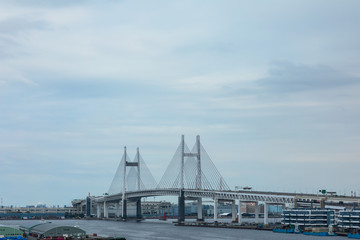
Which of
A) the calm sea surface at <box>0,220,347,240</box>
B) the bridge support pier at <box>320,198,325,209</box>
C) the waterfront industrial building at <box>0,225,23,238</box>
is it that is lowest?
the calm sea surface at <box>0,220,347,240</box>

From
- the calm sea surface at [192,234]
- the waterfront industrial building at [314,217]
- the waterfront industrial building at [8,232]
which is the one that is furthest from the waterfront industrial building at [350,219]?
the waterfront industrial building at [8,232]

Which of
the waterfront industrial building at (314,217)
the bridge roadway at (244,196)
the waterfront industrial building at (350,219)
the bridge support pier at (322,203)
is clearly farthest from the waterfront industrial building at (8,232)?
the bridge support pier at (322,203)

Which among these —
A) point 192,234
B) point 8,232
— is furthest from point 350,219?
point 8,232

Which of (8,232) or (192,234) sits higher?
(8,232)

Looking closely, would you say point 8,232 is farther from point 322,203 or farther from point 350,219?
point 322,203

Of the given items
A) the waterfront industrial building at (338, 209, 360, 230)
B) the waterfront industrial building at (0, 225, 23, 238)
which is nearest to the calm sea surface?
the waterfront industrial building at (338, 209, 360, 230)

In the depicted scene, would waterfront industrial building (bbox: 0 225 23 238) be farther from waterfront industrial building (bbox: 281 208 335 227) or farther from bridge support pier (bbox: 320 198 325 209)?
bridge support pier (bbox: 320 198 325 209)

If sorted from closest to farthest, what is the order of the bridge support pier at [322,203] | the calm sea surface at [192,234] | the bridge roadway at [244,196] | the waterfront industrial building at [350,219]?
the calm sea surface at [192,234], the waterfront industrial building at [350,219], the bridge support pier at [322,203], the bridge roadway at [244,196]

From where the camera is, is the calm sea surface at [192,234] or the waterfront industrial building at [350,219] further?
the waterfront industrial building at [350,219]

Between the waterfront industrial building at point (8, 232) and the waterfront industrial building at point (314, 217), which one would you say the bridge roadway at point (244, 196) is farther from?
the waterfront industrial building at point (8, 232)

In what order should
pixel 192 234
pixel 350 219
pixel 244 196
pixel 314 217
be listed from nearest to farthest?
pixel 350 219, pixel 314 217, pixel 192 234, pixel 244 196

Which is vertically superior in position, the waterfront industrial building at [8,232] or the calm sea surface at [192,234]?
the waterfront industrial building at [8,232]

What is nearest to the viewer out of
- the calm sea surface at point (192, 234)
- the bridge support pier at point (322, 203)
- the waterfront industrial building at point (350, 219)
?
the calm sea surface at point (192, 234)

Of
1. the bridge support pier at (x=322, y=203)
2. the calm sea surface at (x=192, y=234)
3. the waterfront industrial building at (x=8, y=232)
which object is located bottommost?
the calm sea surface at (x=192, y=234)
